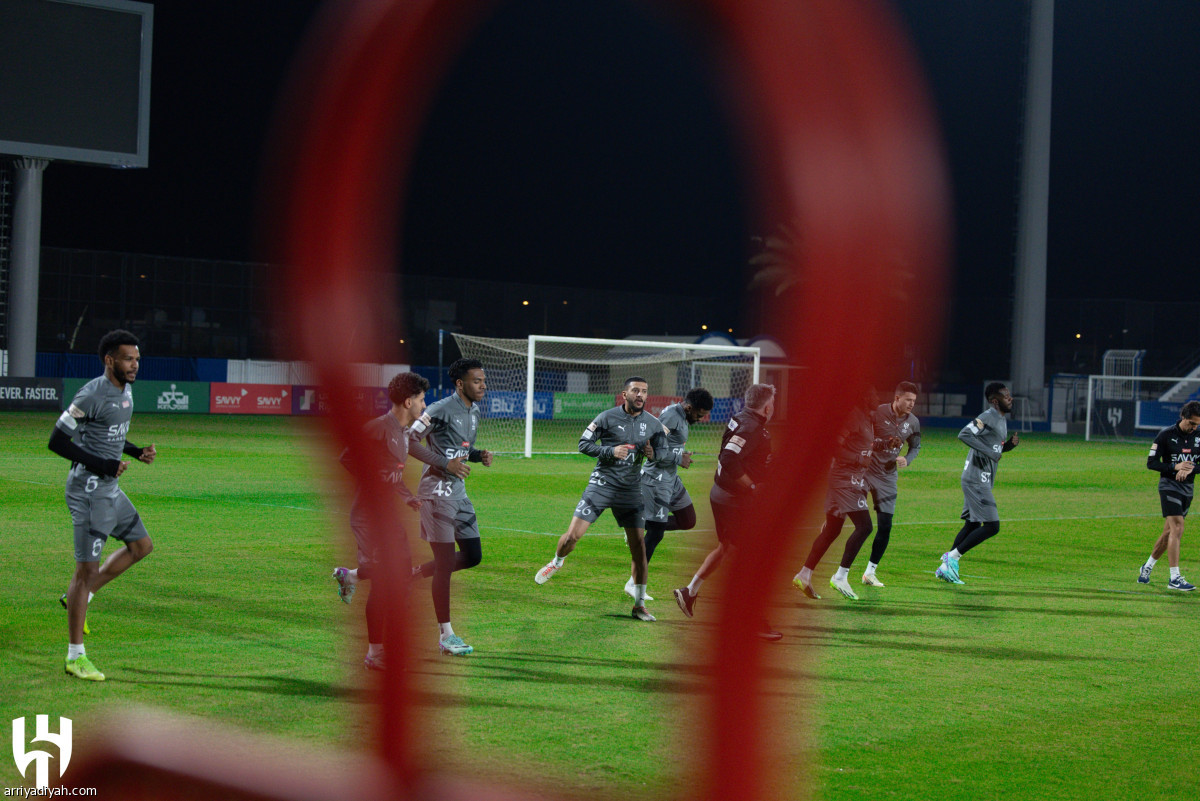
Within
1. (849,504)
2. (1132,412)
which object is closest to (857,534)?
(849,504)

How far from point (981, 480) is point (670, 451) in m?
3.71

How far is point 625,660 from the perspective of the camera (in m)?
8.51

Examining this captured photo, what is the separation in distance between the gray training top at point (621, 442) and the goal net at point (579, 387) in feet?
65.1

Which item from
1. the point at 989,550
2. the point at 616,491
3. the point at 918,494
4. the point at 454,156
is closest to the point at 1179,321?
the point at 454,156

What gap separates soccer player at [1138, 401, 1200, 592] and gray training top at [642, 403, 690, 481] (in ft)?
16.0

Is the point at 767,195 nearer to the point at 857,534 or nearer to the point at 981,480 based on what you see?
the point at 857,534

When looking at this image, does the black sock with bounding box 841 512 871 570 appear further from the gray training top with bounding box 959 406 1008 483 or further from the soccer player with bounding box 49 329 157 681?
the soccer player with bounding box 49 329 157 681

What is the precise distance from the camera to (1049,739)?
22.4ft

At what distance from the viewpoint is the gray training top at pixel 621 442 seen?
34.1ft

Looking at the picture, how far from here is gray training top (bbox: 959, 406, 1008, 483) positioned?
42.5 ft

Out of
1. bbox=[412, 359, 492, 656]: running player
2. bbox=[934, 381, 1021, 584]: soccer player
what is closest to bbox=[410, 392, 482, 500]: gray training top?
bbox=[412, 359, 492, 656]: running player

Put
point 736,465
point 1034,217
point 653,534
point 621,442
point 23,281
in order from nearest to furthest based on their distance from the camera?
point 736,465, point 621,442, point 653,534, point 23,281, point 1034,217

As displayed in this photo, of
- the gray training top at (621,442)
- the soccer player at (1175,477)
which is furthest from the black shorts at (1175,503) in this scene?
the gray training top at (621,442)

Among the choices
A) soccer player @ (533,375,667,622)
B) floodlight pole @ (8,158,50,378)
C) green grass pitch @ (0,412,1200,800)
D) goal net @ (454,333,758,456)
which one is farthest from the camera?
floodlight pole @ (8,158,50,378)
